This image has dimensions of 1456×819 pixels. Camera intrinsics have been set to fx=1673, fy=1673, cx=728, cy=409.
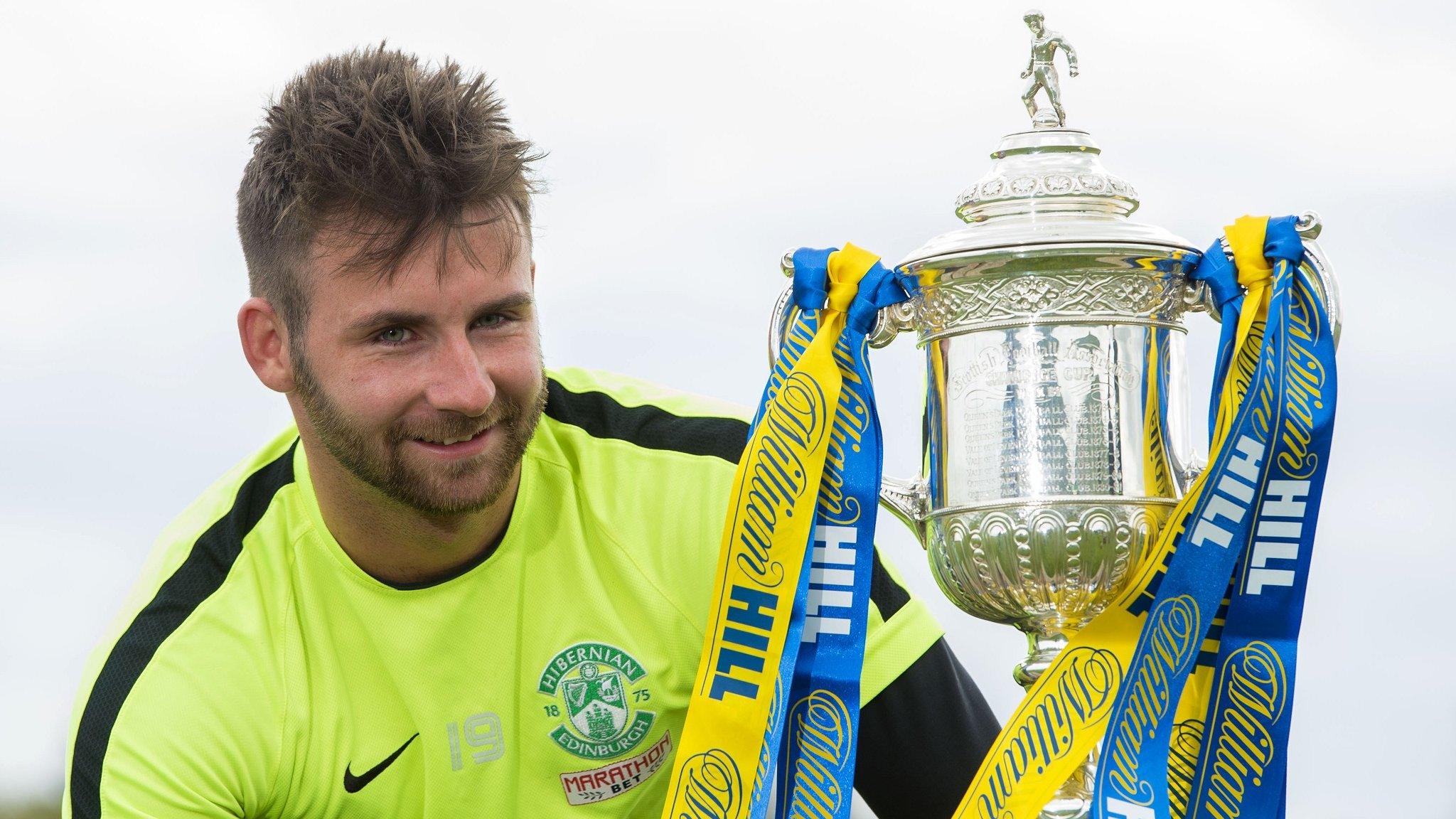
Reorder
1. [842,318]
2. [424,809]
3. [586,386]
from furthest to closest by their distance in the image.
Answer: [586,386]
[424,809]
[842,318]

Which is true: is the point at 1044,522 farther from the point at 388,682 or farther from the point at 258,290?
the point at 258,290

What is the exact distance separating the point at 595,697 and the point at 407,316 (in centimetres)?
67

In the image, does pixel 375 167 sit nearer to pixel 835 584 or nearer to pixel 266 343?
pixel 266 343

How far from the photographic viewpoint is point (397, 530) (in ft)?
8.55

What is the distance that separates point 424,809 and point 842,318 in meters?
1.02

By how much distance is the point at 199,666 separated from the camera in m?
2.56

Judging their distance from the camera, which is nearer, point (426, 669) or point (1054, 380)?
point (1054, 380)

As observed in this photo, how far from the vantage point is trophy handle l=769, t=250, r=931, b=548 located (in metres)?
2.25

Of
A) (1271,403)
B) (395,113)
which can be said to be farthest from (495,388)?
(1271,403)

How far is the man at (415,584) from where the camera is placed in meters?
2.43

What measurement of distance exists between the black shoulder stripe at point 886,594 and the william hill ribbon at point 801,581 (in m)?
0.38

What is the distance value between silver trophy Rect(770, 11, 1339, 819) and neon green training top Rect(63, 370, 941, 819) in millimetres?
485

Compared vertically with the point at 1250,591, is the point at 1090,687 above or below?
below

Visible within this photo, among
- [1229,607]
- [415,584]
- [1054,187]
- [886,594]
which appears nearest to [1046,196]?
[1054,187]
